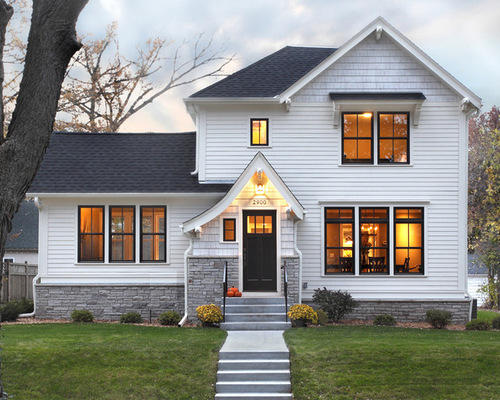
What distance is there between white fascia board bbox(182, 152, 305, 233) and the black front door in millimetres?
877

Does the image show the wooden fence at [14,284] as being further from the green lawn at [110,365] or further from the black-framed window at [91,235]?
the green lawn at [110,365]

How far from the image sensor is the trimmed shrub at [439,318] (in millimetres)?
14617

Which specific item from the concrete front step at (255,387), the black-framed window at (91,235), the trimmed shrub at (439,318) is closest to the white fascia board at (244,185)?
the black-framed window at (91,235)

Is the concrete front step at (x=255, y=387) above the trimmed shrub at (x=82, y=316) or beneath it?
beneath

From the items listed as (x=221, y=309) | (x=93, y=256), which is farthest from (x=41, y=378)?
(x=93, y=256)

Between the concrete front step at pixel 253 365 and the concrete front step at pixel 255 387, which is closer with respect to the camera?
the concrete front step at pixel 255 387

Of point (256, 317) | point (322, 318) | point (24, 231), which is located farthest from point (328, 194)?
point (24, 231)

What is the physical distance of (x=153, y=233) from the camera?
16.5 m

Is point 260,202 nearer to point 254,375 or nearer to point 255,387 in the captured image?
point 254,375

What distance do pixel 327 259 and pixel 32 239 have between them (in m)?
19.0

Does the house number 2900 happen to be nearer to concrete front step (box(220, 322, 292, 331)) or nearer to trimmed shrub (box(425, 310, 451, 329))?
concrete front step (box(220, 322, 292, 331))

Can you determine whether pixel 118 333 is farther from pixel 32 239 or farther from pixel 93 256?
pixel 32 239

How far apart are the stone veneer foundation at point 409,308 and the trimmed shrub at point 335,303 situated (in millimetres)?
912

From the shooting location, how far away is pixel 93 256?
16.5m
